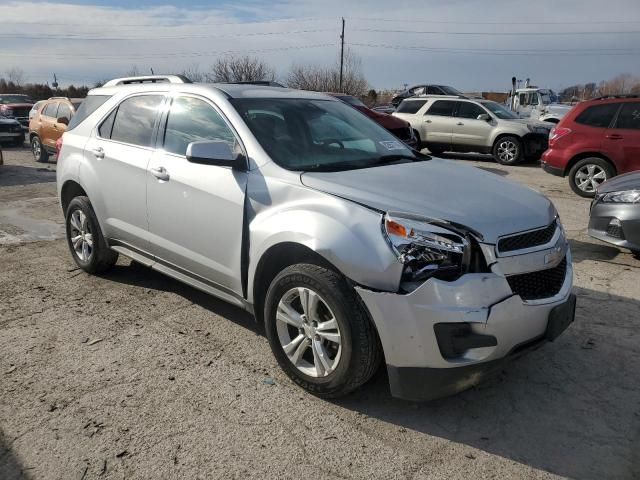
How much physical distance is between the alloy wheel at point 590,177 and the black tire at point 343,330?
7.81 m

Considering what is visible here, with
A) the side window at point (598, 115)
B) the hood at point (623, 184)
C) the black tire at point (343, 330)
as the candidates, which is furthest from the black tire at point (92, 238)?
the side window at point (598, 115)

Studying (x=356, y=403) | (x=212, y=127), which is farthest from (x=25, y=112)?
(x=356, y=403)

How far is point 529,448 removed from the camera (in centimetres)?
278

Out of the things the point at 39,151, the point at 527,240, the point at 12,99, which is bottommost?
the point at 39,151

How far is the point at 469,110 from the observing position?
14.6m

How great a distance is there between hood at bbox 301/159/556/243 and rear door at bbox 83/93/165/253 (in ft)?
5.51

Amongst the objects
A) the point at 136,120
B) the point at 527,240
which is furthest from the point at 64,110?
the point at 527,240

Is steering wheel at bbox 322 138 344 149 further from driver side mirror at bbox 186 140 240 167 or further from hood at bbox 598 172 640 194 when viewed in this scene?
hood at bbox 598 172 640 194

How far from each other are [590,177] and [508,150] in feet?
15.9

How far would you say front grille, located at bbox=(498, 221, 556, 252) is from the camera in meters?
2.86

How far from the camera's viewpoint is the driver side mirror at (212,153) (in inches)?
135

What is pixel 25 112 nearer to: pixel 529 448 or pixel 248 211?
pixel 248 211

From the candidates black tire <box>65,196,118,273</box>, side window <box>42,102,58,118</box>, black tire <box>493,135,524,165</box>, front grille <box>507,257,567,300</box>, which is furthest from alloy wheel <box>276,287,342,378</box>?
side window <box>42,102,58,118</box>

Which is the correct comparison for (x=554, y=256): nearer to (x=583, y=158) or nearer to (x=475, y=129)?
(x=583, y=158)
